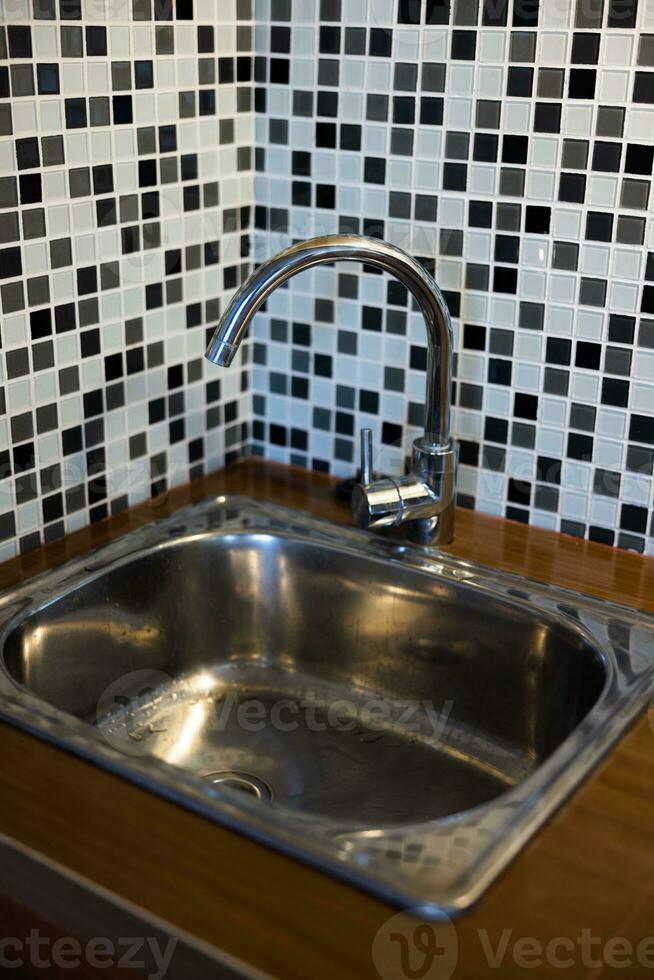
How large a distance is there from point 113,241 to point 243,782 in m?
0.56

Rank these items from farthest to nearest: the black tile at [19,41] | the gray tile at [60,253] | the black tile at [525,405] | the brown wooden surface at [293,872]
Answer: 1. the black tile at [525,405]
2. the gray tile at [60,253]
3. the black tile at [19,41]
4. the brown wooden surface at [293,872]

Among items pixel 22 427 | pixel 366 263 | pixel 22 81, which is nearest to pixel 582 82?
pixel 366 263

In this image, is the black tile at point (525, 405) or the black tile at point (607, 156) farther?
the black tile at point (525, 405)

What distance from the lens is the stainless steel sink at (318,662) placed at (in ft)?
3.48

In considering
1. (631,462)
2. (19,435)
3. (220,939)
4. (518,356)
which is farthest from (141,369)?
(220,939)

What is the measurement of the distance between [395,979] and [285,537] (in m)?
0.61

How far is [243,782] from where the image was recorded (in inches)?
43.4

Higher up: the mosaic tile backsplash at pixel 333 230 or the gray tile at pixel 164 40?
the gray tile at pixel 164 40

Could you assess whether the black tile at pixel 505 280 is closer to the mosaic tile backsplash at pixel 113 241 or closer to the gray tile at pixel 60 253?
the mosaic tile backsplash at pixel 113 241

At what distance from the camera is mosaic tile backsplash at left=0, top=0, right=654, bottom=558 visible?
110 centimetres

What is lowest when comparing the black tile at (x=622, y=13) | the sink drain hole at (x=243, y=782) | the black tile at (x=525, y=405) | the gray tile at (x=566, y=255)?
the sink drain hole at (x=243, y=782)

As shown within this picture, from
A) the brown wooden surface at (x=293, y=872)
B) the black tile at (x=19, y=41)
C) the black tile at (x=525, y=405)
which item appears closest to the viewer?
the brown wooden surface at (x=293, y=872)

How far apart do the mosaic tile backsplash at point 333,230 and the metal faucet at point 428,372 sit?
102mm

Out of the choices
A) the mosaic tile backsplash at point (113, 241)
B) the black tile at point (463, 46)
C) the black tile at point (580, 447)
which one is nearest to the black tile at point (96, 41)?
the mosaic tile backsplash at point (113, 241)
